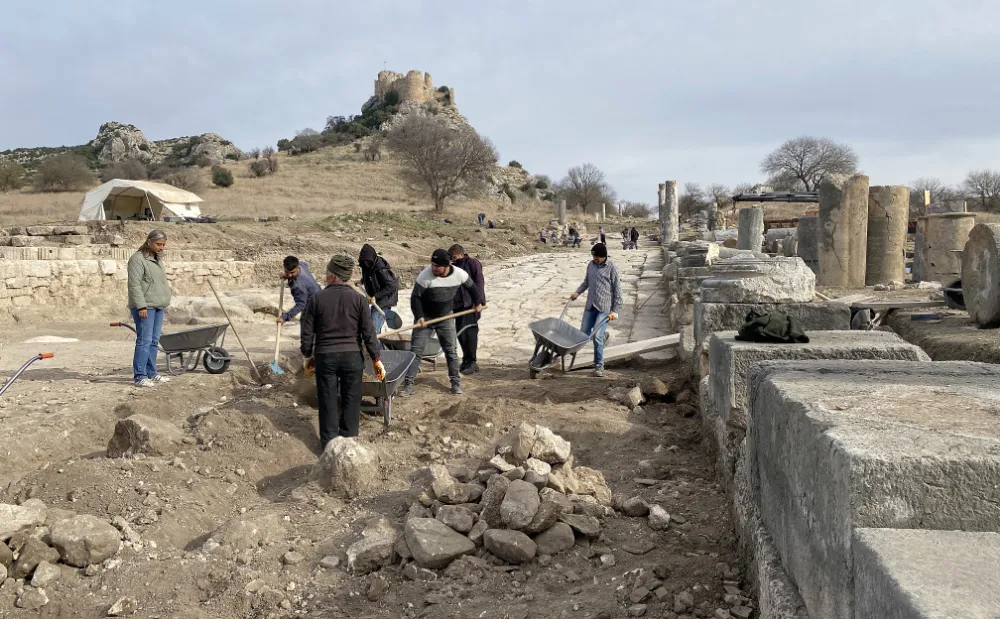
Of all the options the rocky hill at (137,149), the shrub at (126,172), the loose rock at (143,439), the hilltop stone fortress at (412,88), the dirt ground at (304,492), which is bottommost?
the dirt ground at (304,492)

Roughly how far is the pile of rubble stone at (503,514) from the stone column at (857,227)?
10.7 metres

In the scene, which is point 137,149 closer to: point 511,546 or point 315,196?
point 315,196

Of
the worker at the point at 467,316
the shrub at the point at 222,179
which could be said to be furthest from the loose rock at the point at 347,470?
the shrub at the point at 222,179

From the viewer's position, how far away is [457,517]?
3.84 m

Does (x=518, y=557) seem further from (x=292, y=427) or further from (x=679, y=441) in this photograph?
(x=292, y=427)

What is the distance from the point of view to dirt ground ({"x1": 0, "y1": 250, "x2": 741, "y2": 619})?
11.0 ft

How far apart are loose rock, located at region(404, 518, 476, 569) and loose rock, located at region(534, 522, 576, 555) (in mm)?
347

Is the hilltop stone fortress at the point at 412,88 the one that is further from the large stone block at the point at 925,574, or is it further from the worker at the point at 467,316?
the large stone block at the point at 925,574

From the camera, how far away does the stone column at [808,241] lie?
16.4 meters

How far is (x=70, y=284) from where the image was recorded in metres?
12.3

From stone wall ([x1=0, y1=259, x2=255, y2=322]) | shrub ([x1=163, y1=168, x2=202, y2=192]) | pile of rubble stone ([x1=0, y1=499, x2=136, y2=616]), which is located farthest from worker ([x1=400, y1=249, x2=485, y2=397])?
shrub ([x1=163, y1=168, x2=202, y2=192])

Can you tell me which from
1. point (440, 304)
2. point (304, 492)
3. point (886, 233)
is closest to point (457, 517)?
point (304, 492)

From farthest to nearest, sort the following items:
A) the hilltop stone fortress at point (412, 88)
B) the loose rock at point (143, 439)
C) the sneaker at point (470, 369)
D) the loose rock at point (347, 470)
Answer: the hilltop stone fortress at point (412, 88), the sneaker at point (470, 369), the loose rock at point (143, 439), the loose rock at point (347, 470)

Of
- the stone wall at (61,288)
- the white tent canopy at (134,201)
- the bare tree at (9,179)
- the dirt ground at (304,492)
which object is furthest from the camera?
the bare tree at (9,179)
